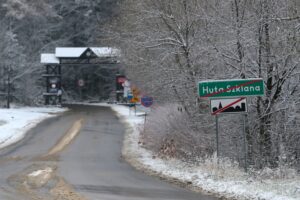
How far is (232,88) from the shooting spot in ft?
43.2

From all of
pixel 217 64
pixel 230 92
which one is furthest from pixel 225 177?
pixel 217 64

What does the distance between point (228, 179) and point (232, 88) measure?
2235 millimetres

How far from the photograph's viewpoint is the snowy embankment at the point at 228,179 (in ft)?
35.2

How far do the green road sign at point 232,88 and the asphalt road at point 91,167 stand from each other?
99.5 inches

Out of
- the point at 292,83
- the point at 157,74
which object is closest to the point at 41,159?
the point at 157,74

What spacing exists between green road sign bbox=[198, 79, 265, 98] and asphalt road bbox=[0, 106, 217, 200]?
253 centimetres

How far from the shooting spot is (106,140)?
82.1 feet

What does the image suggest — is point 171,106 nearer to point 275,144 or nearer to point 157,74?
point 157,74

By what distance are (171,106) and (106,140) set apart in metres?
5.43

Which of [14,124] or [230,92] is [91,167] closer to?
[230,92]

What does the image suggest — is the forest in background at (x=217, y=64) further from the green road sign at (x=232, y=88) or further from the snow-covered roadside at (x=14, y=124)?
the snow-covered roadside at (x=14, y=124)

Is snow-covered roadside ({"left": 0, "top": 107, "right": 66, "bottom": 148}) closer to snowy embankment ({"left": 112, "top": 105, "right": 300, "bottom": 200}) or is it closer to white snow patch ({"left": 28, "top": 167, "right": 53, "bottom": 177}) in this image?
white snow patch ({"left": 28, "top": 167, "right": 53, "bottom": 177})

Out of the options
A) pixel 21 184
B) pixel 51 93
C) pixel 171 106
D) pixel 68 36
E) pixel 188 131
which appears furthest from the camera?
pixel 68 36

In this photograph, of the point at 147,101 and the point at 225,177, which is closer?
the point at 225,177
